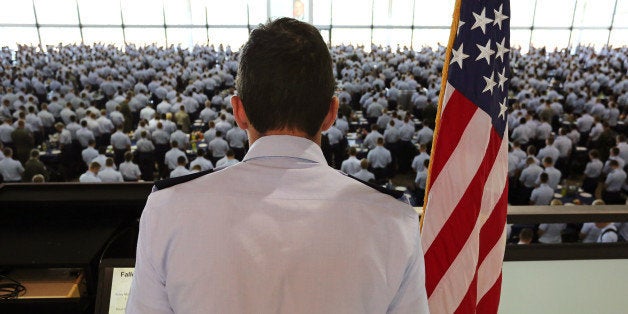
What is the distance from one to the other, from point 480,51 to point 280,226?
1.23m

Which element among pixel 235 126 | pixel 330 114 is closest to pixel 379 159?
pixel 235 126

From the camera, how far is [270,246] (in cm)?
76

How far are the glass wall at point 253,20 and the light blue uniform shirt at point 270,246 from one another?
21503mm

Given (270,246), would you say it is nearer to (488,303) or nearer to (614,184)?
(488,303)

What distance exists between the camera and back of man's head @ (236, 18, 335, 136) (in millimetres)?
816

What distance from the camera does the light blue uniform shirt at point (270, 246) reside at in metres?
0.77

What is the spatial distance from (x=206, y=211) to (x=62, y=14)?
24627 mm

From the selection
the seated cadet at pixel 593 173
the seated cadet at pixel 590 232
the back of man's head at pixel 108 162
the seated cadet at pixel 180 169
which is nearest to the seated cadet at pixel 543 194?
the seated cadet at pixel 590 232

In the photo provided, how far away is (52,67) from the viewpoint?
50.4 ft

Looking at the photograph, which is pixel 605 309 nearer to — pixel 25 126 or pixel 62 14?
pixel 25 126

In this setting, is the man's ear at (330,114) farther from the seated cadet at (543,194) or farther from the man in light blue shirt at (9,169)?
the man in light blue shirt at (9,169)

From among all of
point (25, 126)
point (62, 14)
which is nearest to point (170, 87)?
point (25, 126)

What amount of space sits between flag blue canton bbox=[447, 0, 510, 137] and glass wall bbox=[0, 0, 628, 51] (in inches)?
808

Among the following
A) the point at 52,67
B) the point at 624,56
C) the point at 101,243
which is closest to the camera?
the point at 101,243
